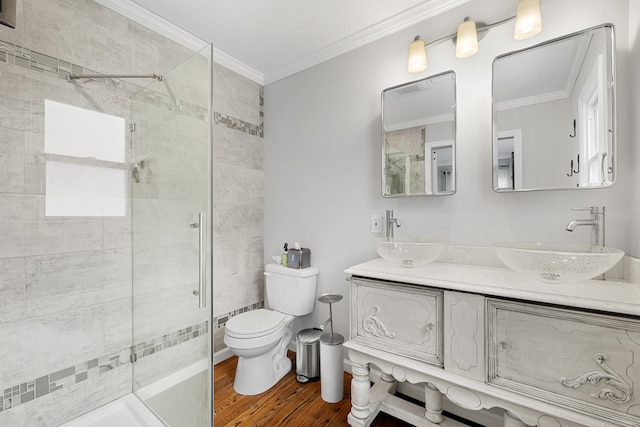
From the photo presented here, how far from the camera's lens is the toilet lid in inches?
70.3

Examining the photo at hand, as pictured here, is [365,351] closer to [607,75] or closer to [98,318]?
[98,318]

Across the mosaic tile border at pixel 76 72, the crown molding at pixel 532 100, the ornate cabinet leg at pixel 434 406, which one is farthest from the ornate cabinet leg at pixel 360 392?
the crown molding at pixel 532 100

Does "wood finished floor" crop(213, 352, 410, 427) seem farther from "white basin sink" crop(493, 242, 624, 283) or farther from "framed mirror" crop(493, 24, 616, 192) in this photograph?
"framed mirror" crop(493, 24, 616, 192)

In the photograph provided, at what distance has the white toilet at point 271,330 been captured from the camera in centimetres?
179

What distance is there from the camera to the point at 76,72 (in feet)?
5.03

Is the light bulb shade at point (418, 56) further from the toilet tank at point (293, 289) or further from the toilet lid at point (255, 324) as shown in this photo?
the toilet lid at point (255, 324)

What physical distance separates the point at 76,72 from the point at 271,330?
6.02ft

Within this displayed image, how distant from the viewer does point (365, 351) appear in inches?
55.1

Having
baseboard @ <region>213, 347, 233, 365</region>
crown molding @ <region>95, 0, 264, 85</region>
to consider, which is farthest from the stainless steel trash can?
crown molding @ <region>95, 0, 264, 85</region>

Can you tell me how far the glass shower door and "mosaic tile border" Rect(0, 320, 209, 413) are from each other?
11mm

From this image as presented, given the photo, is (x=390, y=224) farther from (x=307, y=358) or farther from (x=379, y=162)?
(x=307, y=358)

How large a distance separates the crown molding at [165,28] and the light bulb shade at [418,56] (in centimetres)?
130

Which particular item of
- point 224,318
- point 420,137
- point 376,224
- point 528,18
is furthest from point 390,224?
point 224,318

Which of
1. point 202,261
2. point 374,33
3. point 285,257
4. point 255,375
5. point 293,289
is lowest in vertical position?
point 255,375
